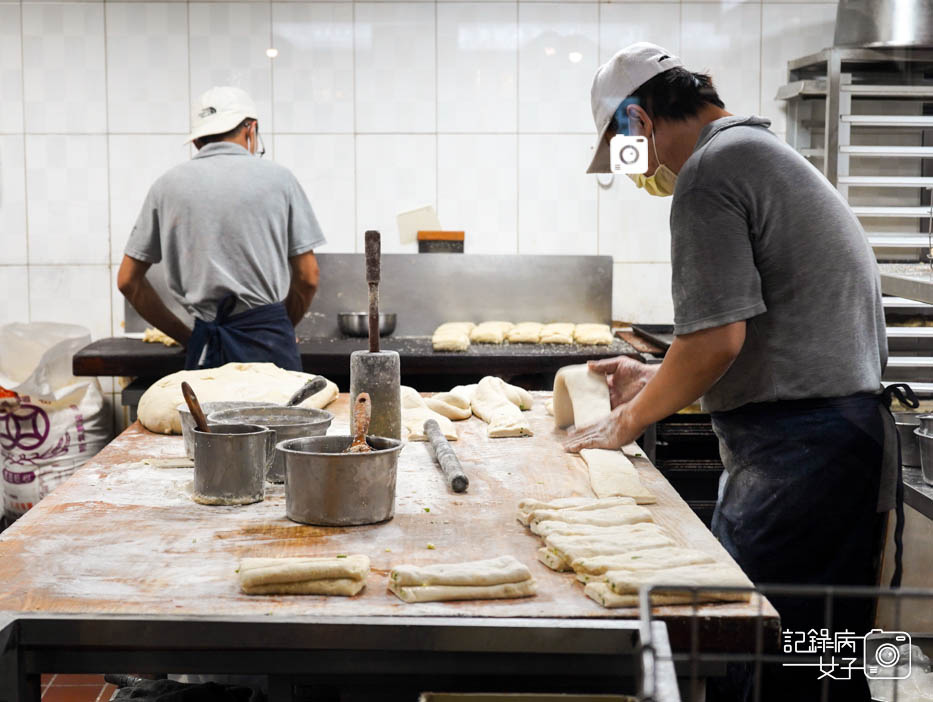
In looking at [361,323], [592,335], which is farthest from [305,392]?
[361,323]

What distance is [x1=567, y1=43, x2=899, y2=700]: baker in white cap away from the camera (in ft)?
6.38

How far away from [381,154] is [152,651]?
3888 millimetres

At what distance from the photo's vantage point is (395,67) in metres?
4.89

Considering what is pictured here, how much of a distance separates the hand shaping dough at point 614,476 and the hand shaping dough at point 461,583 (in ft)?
1.71

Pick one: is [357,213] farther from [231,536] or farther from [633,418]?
[231,536]

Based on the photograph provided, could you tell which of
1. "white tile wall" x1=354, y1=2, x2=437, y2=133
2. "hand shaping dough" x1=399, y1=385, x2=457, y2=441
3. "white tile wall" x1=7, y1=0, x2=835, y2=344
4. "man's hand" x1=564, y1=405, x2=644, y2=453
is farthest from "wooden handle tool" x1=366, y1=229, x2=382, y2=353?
"white tile wall" x1=354, y1=2, x2=437, y2=133

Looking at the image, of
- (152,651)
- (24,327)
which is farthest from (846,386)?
(24,327)

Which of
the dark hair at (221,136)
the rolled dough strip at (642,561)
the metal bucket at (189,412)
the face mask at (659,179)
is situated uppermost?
the dark hair at (221,136)

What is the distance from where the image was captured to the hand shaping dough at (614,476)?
1859 millimetres

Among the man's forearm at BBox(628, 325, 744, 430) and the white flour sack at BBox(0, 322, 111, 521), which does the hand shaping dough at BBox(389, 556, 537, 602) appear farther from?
the white flour sack at BBox(0, 322, 111, 521)

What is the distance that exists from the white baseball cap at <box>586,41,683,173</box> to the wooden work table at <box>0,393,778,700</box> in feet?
2.53

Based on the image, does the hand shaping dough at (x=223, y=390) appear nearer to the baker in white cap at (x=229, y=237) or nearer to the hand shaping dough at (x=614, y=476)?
the baker in white cap at (x=229, y=237)

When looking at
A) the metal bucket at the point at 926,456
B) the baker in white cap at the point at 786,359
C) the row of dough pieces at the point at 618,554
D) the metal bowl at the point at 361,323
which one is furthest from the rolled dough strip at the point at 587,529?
the metal bowl at the point at 361,323

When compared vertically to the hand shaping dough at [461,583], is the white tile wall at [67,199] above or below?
above
